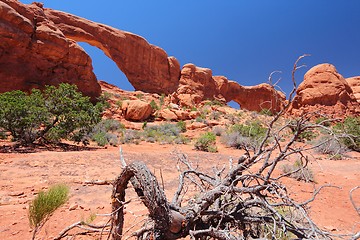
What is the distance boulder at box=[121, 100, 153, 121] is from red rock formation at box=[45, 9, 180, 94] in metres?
10.6

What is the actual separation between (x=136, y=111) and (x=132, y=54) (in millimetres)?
13390

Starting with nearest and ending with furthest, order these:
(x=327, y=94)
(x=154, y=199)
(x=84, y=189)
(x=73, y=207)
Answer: (x=154, y=199)
(x=73, y=207)
(x=84, y=189)
(x=327, y=94)

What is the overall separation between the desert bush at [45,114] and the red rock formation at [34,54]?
8.20 metres

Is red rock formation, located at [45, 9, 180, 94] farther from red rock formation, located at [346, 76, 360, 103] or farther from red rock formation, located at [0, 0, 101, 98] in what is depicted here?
red rock formation, located at [346, 76, 360, 103]

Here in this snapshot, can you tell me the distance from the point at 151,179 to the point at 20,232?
2289 mm

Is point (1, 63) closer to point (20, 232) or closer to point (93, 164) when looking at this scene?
point (93, 164)

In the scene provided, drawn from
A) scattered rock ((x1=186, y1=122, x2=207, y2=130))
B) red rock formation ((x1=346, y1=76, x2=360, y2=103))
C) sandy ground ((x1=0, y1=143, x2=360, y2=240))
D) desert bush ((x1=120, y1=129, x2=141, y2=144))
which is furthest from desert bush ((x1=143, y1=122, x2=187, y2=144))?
red rock formation ((x1=346, y1=76, x2=360, y2=103))

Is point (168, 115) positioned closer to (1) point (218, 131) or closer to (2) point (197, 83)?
(1) point (218, 131)

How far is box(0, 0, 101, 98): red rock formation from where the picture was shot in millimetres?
16484

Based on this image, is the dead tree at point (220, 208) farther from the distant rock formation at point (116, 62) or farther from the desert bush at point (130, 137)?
the distant rock formation at point (116, 62)

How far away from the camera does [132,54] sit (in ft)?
96.8

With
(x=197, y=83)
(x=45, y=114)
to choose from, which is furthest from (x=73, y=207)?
(x=197, y=83)

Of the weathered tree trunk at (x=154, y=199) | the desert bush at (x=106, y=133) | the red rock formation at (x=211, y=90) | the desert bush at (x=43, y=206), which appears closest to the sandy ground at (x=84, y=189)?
the weathered tree trunk at (x=154, y=199)

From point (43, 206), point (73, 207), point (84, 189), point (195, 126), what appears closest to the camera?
point (43, 206)
